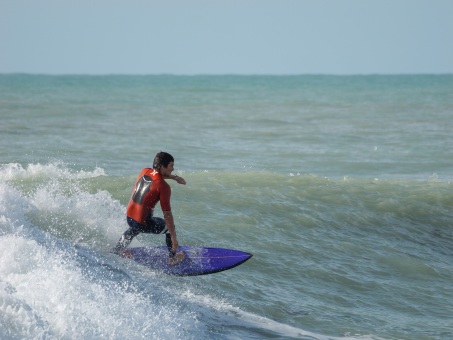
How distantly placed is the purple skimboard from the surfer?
13 centimetres

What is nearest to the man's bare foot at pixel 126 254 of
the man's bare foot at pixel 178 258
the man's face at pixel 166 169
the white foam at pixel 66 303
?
the man's bare foot at pixel 178 258

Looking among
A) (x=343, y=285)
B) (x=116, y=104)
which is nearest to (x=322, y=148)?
(x=343, y=285)

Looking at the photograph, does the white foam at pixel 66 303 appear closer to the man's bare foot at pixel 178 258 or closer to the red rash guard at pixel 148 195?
the man's bare foot at pixel 178 258

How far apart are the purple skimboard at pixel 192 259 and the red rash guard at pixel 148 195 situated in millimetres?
687

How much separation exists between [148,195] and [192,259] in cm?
106

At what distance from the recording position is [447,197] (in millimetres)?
16156

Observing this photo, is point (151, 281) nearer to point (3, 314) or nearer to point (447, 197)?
point (3, 314)

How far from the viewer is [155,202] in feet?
30.6

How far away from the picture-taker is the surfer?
29.9ft

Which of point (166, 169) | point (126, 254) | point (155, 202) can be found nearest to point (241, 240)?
point (126, 254)

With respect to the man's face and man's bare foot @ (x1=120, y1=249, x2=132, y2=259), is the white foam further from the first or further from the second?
the man's face

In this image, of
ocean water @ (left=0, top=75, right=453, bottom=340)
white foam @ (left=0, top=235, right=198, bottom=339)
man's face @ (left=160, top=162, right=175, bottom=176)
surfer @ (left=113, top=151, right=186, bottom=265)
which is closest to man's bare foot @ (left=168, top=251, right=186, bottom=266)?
surfer @ (left=113, top=151, right=186, bottom=265)

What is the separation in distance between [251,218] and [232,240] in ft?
4.49

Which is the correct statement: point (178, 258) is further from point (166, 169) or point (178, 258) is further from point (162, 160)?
point (162, 160)
